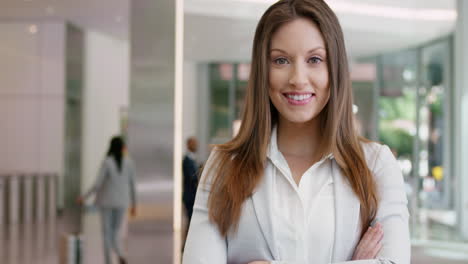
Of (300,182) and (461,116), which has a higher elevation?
(461,116)

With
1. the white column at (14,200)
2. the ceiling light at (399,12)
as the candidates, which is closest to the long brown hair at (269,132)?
the ceiling light at (399,12)

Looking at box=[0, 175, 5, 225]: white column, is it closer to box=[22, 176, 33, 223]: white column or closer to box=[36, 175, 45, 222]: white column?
box=[22, 176, 33, 223]: white column

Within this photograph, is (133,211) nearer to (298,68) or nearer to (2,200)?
(298,68)

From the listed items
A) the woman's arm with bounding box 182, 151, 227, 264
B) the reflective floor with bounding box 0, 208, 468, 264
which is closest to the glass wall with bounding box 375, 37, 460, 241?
the reflective floor with bounding box 0, 208, 468, 264

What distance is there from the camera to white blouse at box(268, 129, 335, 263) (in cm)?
122

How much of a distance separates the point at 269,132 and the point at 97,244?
6000mm

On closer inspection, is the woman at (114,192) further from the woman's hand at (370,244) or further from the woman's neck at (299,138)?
the woman's hand at (370,244)

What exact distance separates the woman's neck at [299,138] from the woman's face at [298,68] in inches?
4.2

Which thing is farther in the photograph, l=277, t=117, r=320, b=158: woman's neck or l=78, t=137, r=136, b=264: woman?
l=78, t=137, r=136, b=264: woman

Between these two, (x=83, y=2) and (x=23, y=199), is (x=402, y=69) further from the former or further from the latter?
(x=23, y=199)

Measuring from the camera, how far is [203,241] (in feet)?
4.10

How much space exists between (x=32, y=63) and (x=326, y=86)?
10091 millimetres

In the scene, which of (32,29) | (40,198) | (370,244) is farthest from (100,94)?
(370,244)

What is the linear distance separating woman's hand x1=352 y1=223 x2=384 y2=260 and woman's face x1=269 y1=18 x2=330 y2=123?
338 mm
